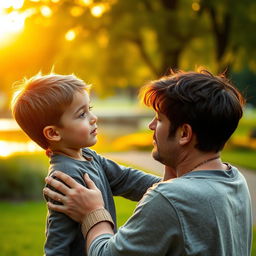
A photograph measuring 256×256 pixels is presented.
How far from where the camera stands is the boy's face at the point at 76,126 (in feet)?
8.66

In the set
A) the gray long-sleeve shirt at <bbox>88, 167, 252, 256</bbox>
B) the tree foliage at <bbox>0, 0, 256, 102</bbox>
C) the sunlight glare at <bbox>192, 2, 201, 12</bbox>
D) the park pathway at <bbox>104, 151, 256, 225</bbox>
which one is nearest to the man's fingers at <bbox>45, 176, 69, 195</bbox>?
the gray long-sleeve shirt at <bbox>88, 167, 252, 256</bbox>

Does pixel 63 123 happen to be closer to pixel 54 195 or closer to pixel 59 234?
pixel 54 195

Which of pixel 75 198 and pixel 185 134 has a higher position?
pixel 185 134

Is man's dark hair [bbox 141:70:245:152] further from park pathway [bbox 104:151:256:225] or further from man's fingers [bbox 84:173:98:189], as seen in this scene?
park pathway [bbox 104:151:256:225]

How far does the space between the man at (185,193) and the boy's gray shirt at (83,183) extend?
0.06m

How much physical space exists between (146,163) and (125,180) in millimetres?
11408

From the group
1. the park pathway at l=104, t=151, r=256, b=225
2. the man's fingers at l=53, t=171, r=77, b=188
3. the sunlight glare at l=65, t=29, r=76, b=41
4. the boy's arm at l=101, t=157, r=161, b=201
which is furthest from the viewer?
the sunlight glare at l=65, t=29, r=76, b=41

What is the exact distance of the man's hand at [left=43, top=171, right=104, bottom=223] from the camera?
94.7 inches

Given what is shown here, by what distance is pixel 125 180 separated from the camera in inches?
114

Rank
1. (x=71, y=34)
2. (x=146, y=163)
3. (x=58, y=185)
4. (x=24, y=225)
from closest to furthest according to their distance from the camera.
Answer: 1. (x=58, y=185)
2. (x=24, y=225)
3. (x=146, y=163)
4. (x=71, y=34)

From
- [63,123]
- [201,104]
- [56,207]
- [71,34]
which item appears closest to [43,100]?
[63,123]

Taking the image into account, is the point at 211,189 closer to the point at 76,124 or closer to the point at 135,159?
the point at 76,124

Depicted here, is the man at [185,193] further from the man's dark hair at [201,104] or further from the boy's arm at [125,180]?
the boy's arm at [125,180]

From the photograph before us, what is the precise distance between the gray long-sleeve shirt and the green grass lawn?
4.29 metres
